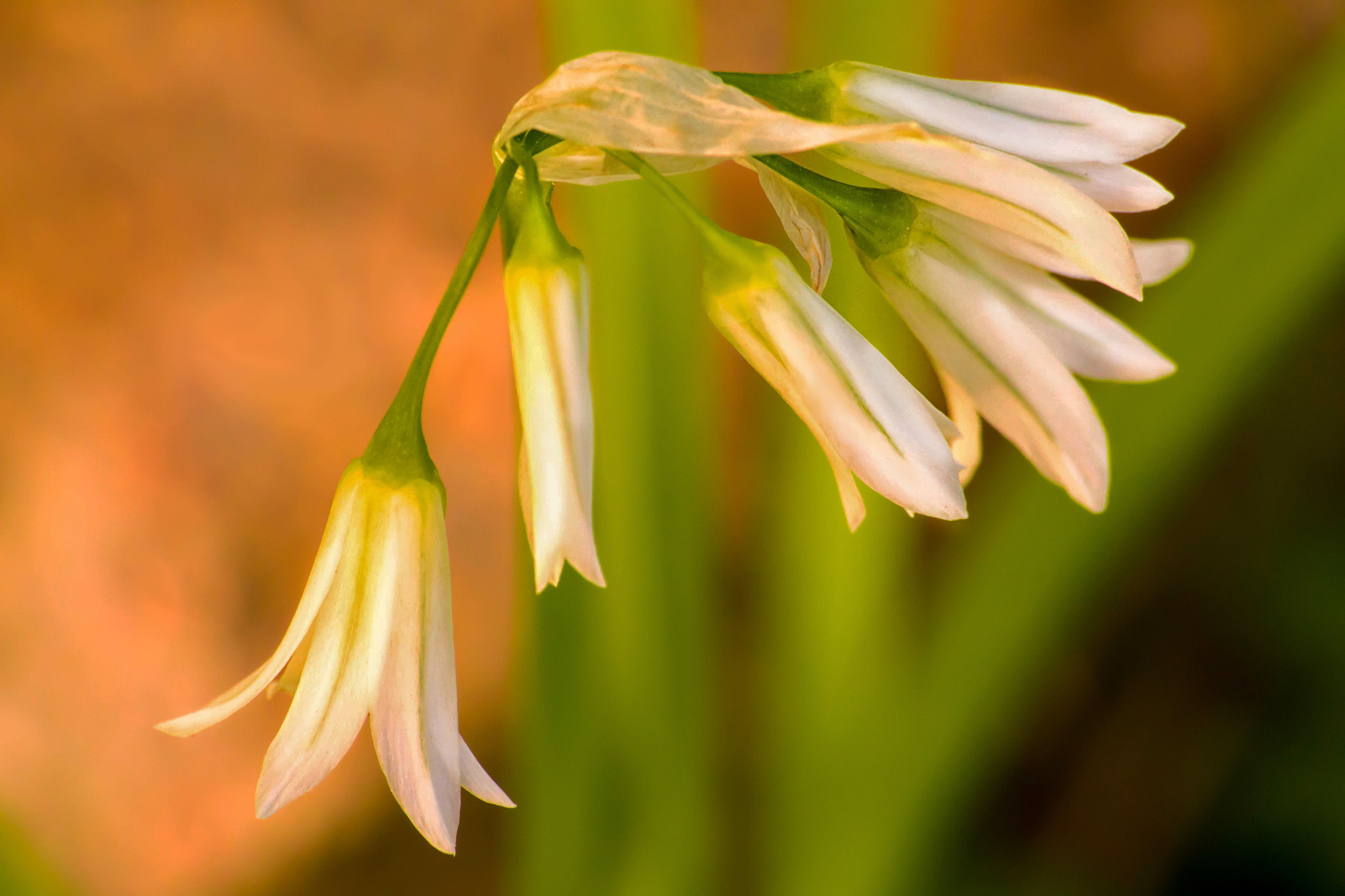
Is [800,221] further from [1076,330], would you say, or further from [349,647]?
[349,647]

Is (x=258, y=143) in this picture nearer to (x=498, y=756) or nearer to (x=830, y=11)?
(x=830, y=11)

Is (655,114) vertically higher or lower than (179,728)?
higher

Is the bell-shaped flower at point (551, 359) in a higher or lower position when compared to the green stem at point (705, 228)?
lower

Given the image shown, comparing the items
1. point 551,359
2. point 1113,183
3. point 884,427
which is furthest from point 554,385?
point 1113,183

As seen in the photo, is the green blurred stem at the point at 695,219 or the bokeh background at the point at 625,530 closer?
the green blurred stem at the point at 695,219

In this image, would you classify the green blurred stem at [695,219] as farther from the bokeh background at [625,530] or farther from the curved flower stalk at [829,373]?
the bokeh background at [625,530]

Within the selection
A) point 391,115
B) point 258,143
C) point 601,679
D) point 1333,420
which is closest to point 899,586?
point 601,679

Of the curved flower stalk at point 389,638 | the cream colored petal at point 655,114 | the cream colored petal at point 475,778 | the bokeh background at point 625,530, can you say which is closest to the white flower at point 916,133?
the cream colored petal at point 655,114
